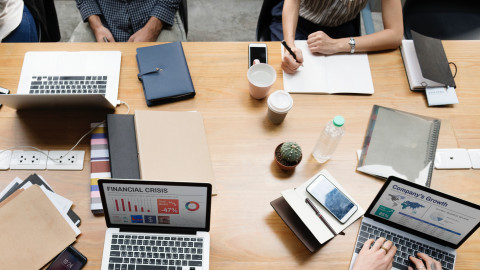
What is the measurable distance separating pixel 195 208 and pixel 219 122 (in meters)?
0.41

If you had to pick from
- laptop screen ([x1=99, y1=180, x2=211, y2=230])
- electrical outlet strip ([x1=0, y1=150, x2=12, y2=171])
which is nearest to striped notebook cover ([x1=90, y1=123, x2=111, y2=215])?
laptop screen ([x1=99, y1=180, x2=211, y2=230])

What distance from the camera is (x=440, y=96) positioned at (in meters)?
1.46

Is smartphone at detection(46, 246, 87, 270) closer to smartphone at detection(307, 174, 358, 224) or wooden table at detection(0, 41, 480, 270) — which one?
wooden table at detection(0, 41, 480, 270)

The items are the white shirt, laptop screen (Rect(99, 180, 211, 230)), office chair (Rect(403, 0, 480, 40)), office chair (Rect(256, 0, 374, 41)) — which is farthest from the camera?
office chair (Rect(403, 0, 480, 40))

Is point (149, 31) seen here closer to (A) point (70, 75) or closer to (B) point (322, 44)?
(A) point (70, 75)

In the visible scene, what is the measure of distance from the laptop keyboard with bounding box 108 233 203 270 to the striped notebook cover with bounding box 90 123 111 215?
0.49 ft

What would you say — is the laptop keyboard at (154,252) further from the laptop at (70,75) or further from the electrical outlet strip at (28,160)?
the laptop at (70,75)

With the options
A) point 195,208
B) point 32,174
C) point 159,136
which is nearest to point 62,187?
point 32,174

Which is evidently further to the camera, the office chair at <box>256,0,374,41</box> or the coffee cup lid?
the office chair at <box>256,0,374,41</box>

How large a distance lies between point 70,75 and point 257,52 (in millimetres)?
738

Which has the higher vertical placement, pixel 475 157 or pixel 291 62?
pixel 291 62

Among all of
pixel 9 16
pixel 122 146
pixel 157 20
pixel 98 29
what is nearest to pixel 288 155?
pixel 122 146

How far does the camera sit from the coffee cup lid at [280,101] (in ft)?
4.30

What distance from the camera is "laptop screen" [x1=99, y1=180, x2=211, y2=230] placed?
102 centimetres
